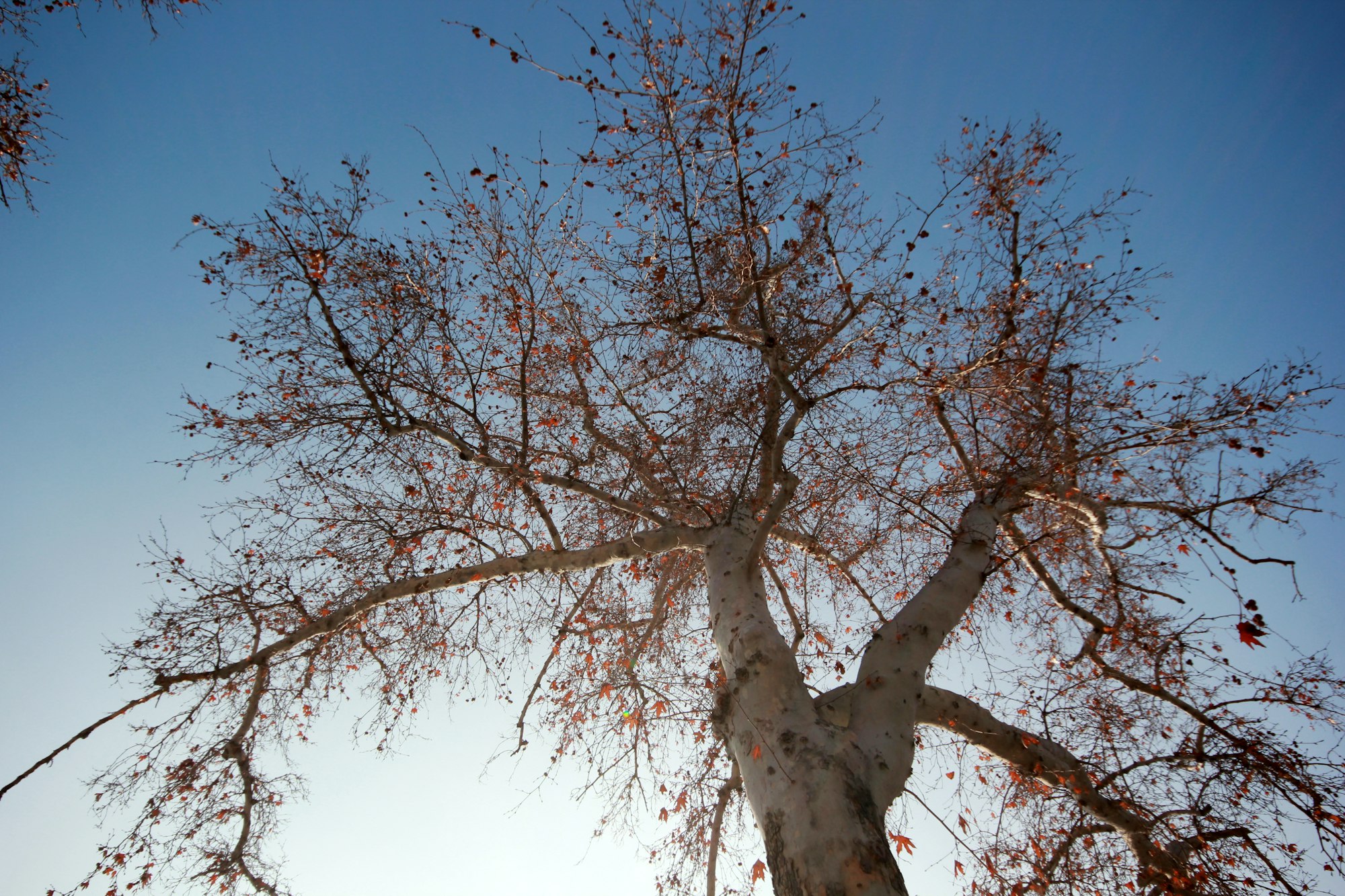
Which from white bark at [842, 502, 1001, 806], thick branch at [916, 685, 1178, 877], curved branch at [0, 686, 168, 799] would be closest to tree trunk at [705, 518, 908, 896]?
white bark at [842, 502, 1001, 806]

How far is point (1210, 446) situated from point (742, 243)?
12.7ft

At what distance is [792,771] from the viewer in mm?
2502

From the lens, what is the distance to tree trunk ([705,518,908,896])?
7.09 ft

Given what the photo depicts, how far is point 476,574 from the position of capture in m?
4.00

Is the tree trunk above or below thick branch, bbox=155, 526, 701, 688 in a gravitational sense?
below

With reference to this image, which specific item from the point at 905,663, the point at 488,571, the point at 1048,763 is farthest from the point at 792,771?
the point at 488,571

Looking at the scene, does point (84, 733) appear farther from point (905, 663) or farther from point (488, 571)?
point (905, 663)

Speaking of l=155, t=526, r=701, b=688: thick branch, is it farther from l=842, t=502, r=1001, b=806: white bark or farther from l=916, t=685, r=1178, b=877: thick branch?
l=916, t=685, r=1178, b=877: thick branch

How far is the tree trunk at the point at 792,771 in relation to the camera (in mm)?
2160

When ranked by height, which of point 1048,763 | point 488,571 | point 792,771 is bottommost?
point 1048,763

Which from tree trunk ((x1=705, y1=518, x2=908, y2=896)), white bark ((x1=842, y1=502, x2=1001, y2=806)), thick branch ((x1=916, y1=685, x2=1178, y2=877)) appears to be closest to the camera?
tree trunk ((x1=705, y1=518, x2=908, y2=896))

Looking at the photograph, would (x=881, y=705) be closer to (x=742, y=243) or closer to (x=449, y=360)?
(x=742, y=243)

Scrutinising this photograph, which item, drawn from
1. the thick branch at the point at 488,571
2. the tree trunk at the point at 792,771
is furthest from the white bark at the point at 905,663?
the thick branch at the point at 488,571

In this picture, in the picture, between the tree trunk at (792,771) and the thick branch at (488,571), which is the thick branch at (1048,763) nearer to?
the tree trunk at (792,771)
